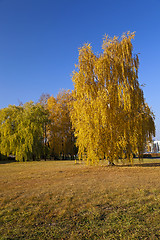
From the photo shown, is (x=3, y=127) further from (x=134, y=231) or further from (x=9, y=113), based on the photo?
(x=134, y=231)

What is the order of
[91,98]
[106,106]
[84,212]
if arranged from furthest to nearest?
[91,98] → [106,106] → [84,212]

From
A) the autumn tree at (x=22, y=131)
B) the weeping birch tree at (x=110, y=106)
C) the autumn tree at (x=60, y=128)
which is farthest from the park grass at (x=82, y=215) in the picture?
the autumn tree at (x=60, y=128)

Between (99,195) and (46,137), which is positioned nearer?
(99,195)

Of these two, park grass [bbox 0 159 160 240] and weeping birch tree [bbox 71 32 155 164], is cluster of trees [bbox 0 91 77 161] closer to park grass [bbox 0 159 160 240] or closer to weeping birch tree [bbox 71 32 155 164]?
weeping birch tree [bbox 71 32 155 164]

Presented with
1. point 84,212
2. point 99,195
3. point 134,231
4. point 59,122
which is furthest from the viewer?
point 59,122

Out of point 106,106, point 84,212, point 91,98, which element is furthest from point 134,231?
point 91,98

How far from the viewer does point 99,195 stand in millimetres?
5660

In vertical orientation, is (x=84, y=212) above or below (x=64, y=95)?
below

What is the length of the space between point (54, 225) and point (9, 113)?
86.8 ft

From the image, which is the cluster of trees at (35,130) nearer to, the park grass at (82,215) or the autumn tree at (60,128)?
the autumn tree at (60,128)

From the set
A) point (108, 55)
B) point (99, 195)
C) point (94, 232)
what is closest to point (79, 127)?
point (108, 55)

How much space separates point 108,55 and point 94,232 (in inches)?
538

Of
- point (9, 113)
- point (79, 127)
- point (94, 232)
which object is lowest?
point (94, 232)

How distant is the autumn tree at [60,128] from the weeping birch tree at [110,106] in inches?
624
